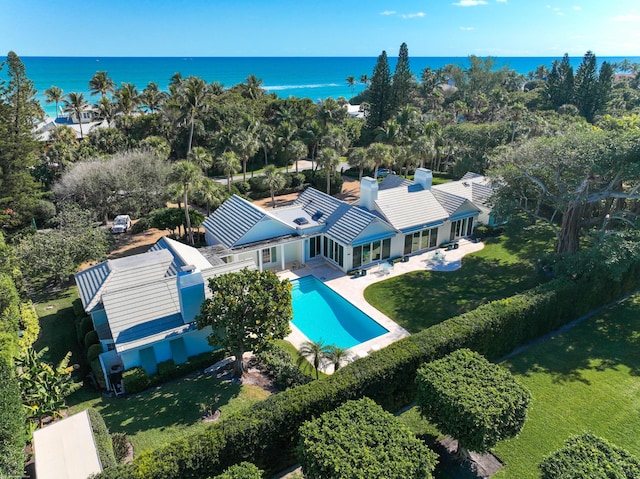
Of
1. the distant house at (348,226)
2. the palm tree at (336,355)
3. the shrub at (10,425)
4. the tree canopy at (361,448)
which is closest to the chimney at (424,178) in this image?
the distant house at (348,226)

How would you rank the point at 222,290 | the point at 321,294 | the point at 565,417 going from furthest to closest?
the point at 321,294, the point at 222,290, the point at 565,417

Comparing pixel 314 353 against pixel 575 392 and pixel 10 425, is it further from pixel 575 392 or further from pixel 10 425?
pixel 10 425

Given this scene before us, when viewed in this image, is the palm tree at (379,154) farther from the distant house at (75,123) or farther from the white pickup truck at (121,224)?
the distant house at (75,123)

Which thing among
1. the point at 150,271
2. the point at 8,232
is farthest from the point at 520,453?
the point at 8,232

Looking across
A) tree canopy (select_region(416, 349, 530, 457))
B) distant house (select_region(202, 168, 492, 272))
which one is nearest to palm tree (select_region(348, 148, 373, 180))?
distant house (select_region(202, 168, 492, 272))

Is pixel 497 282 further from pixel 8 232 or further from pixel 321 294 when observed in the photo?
pixel 8 232

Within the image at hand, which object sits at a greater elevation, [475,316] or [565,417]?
[475,316]
